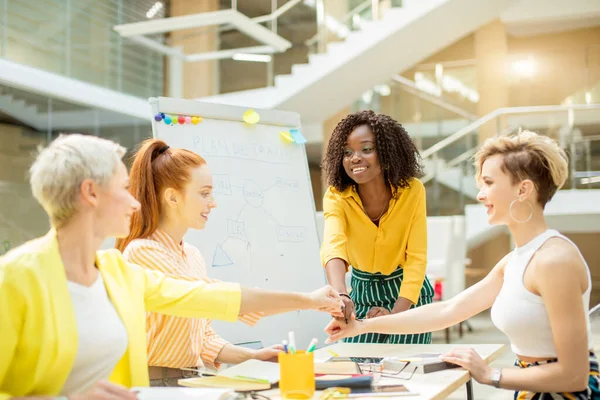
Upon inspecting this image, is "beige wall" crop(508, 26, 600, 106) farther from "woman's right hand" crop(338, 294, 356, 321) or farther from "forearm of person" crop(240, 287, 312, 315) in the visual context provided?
Answer: "forearm of person" crop(240, 287, 312, 315)

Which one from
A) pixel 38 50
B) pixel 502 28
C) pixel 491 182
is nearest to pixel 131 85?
pixel 38 50

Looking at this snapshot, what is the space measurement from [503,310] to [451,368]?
20 centimetres

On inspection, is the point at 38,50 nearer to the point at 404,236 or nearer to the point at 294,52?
the point at 294,52

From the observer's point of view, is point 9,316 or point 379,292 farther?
point 379,292

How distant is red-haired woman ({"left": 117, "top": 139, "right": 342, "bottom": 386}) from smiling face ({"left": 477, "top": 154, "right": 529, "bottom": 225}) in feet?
2.28

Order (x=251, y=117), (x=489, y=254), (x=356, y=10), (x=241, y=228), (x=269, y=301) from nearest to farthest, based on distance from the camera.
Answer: (x=269, y=301) → (x=241, y=228) → (x=251, y=117) → (x=356, y=10) → (x=489, y=254)

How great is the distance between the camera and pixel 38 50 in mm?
7145

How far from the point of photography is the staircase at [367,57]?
824 cm

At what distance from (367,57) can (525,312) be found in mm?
7137

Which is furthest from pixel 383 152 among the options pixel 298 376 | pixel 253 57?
pixel 253 57

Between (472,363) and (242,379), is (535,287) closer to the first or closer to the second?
(472,363)

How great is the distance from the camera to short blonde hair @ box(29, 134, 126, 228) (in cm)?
139

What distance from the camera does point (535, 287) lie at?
5.46 feet

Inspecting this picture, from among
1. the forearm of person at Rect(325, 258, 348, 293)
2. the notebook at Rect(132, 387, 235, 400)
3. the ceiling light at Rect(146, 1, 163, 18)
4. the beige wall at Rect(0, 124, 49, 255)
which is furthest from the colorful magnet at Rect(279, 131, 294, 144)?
the ceiling light at Rect(146, 1, 163, 18)
